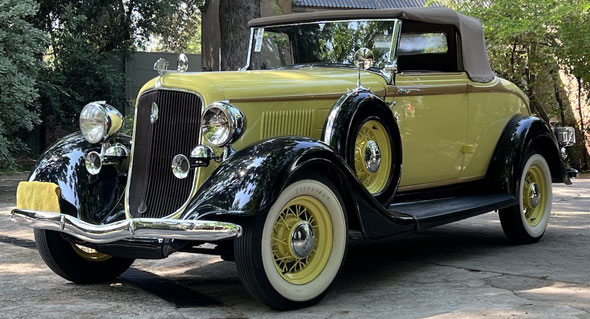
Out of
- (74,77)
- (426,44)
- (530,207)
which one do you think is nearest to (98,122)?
(426,44)

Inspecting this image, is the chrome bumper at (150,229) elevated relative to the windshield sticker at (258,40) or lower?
lower

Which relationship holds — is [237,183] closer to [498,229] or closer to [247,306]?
[247,306]

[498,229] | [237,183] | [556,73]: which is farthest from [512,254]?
[556,73]

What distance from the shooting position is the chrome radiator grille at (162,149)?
464 cm

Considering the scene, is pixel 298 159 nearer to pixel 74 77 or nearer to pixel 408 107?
pixel 408 107

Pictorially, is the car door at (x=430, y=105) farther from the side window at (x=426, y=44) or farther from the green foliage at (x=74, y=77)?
the green foliage at (x=74, y=77)

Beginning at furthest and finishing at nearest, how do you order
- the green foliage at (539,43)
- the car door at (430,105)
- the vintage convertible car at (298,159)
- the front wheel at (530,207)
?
1. the green foliage at (539,43)
2. the front wheel at (530,207)
3. the car door at (430,105)
4. the vintage convertible car at (298,159)

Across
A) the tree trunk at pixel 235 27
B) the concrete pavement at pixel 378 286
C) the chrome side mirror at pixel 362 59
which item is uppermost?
the tree trunk at pixel 235 27

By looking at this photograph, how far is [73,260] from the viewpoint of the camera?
5156 mm

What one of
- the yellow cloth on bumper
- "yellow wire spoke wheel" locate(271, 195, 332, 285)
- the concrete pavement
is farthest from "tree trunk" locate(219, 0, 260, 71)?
"yellow wire spoke wheel" locate(271, 195, 332, 285)

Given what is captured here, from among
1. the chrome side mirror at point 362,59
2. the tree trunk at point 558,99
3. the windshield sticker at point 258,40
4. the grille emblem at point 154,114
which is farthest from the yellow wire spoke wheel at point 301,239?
the tree trunk at point 558,99

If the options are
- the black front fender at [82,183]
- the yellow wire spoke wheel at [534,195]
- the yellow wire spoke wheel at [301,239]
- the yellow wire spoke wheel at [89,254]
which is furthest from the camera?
the yellow wire spoke wheel at [534,195]

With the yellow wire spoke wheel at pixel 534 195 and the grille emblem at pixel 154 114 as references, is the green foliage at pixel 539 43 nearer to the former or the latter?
the yellow wire spoke wheel at pixel 534 195

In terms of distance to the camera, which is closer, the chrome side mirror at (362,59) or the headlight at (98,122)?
the headlight at (98,122)
